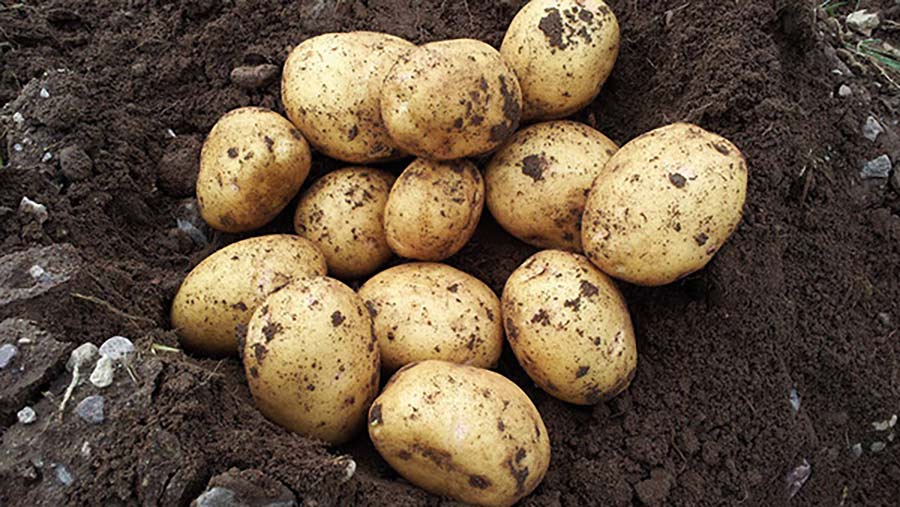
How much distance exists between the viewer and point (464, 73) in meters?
2.22

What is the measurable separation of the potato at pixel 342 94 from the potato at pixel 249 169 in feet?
0.25

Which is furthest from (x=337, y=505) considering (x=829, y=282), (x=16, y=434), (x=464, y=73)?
(x=829, y=282)

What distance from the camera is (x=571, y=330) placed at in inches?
86.2

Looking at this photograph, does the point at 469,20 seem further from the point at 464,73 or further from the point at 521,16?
the point at 464,73

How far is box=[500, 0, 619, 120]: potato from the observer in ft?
8.13

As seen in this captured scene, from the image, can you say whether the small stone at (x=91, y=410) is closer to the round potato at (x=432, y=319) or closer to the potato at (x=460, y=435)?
the potato at (x=460, y=435)

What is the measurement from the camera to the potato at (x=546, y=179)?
2.45m

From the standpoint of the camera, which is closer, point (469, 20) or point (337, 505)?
point (337, 505)

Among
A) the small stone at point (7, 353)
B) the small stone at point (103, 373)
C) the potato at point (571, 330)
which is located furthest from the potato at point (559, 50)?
the small stone at point (7, 353)

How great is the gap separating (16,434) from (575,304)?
1.38m

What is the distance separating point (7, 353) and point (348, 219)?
3.26 feet

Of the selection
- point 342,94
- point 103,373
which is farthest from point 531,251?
point 103,373

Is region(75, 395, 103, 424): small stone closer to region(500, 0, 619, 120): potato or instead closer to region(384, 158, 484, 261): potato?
region(384, 158, 484, 261): potato

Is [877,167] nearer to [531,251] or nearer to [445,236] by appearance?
[531,251]
